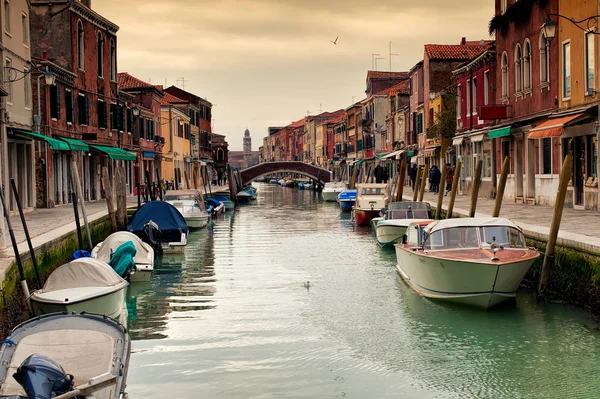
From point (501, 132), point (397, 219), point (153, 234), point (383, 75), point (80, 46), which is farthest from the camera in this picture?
point (383, 75)

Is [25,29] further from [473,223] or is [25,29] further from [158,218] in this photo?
[473,223]

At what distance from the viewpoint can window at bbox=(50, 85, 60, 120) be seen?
31.5m

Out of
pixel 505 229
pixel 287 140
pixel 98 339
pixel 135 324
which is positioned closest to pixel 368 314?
pixel 505 229

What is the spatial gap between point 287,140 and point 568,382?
15519 centimetres

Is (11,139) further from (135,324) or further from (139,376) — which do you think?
(139,376)

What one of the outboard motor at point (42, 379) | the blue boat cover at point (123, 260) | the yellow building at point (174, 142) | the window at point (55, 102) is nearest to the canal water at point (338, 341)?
the blue boat cover at point (123, 260)

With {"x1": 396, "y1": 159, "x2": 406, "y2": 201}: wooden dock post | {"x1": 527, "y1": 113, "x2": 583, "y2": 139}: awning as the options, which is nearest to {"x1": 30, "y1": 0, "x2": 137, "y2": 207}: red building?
{"x1": 396, "y1": 159, "x2": 406, "y2": 201}: wooden dock post

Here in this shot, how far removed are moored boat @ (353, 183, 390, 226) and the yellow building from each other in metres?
22.9

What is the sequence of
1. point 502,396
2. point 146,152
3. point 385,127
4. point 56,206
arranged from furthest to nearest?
point 385,127, point 146,152, point 56,206, point 502,396

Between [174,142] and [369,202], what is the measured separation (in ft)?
102

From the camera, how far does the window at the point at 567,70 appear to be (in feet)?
78.8

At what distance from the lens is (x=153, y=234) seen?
23.9m

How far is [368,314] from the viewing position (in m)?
15.2

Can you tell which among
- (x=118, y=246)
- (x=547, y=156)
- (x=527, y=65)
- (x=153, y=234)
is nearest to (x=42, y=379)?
(x=118, y=246)
